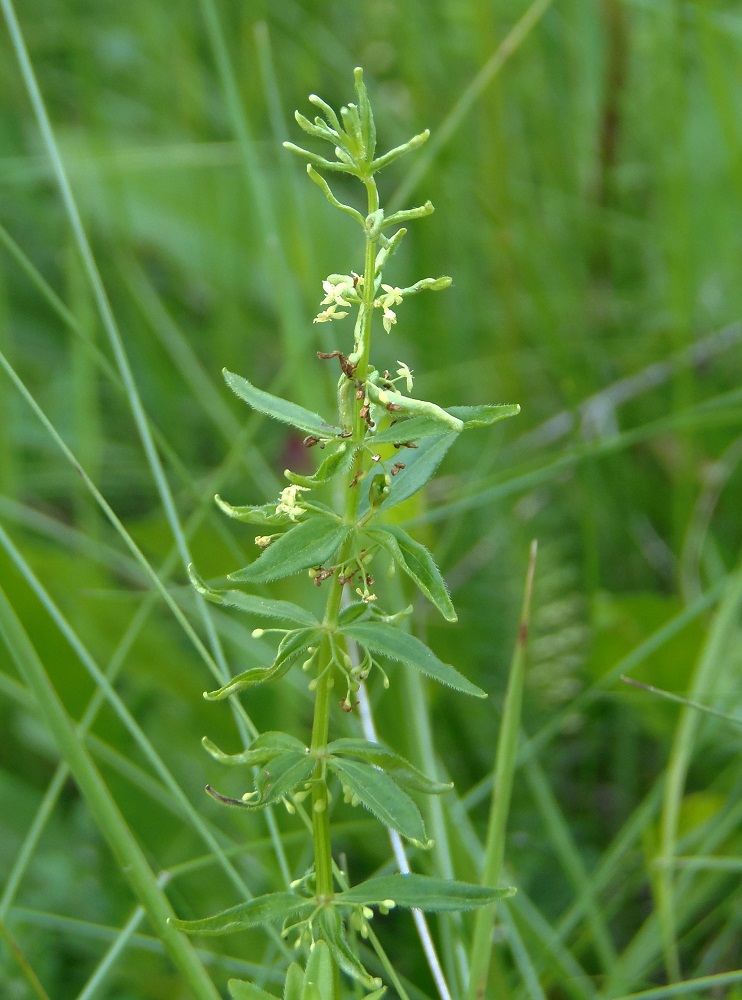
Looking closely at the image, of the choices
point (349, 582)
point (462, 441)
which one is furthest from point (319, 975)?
point (462, 441)

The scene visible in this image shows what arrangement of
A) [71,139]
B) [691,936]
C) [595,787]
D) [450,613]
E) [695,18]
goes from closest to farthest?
[450,613], [691,936], [595,787], [695,18], [71,139]

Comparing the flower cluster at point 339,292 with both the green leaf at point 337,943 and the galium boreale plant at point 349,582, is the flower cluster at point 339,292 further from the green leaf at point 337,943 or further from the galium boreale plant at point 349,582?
the green leaf at point 337,943

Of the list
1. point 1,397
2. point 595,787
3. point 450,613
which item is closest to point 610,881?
point 595,787

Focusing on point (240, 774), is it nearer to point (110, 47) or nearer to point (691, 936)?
point (691, 936)

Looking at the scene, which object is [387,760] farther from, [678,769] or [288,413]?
[678,769]

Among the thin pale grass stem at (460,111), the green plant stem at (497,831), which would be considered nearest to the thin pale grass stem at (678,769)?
the green plant stem at (497,831)

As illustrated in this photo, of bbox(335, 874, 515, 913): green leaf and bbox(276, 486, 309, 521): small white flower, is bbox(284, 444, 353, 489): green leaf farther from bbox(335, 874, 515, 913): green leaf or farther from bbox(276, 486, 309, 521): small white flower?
bbox(335, 874, 515, 913): green leaf
